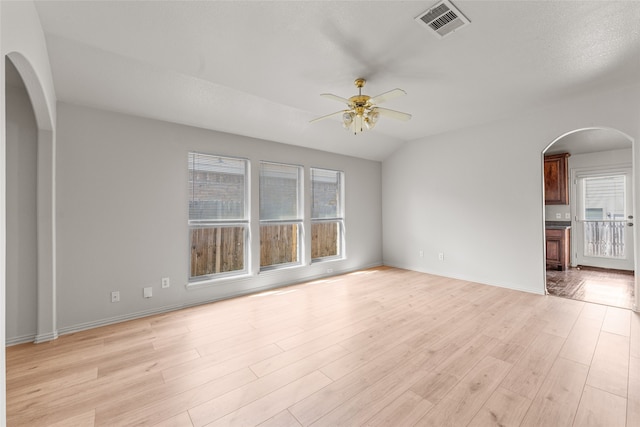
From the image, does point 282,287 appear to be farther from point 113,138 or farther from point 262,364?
point 113,138

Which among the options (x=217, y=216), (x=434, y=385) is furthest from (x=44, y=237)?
(x=434, y=385)

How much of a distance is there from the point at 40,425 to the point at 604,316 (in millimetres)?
5206

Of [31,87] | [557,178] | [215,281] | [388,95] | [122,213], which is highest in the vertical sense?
[388,95]

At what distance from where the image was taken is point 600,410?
5.69 ft

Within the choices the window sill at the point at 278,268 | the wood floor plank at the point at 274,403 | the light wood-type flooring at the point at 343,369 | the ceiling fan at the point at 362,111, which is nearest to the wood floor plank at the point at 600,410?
the light wood-type flooring at the point at 343,369

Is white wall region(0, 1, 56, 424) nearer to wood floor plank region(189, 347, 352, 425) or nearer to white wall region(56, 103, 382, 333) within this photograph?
white wall region(56, 103, 382, 333)

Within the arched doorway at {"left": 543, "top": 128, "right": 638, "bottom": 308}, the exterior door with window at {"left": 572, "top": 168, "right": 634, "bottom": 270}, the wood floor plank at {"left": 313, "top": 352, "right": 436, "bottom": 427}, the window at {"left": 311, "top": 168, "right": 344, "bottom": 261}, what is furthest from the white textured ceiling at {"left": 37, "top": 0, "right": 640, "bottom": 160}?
the exterior door with window at {"left": 572, "top": 168, "right": 634, "bottom": 270}

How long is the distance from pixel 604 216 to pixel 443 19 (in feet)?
20.6

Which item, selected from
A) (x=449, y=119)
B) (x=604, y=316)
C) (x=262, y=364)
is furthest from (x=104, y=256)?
(x=604, y=316)

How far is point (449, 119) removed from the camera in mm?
4398

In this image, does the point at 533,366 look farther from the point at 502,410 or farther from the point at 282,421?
the point at 282,421

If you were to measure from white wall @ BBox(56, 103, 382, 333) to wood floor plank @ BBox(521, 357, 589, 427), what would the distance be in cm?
352

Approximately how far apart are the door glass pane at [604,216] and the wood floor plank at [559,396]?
16.7 ft

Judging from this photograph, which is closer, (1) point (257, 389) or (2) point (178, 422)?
(2) point (178, 422)
